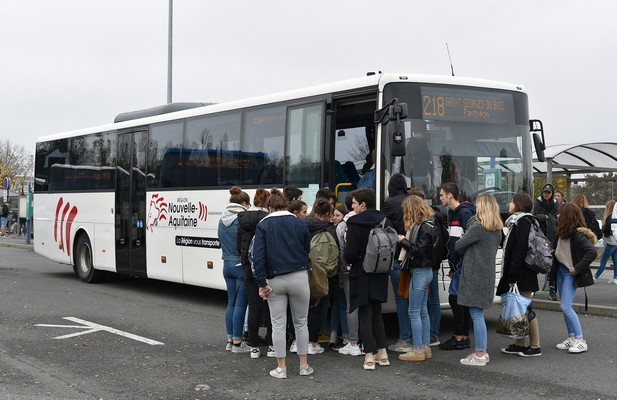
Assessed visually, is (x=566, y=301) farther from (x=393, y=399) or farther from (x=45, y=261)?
(x=45, y=261)

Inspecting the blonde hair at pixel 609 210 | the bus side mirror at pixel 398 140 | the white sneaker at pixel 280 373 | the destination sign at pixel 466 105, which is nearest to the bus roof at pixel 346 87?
the destination sign at pixel 466 105

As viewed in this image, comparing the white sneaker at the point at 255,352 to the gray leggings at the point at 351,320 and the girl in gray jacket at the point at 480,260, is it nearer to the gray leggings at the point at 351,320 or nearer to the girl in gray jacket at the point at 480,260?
Result: the gray leggings at the point at 351,320

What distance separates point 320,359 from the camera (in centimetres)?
880

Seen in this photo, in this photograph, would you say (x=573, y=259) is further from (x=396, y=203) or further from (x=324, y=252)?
(x=324, y=252)

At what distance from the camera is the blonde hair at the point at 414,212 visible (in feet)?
28.0

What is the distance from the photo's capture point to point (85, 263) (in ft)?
55.1

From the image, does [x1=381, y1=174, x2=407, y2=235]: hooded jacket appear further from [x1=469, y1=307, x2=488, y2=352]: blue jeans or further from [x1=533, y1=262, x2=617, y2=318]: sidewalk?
[x1=533, y1=262, x2=617, y2=318]: sidewalk

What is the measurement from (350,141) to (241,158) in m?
1.99

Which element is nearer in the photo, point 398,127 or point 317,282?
point 317,282

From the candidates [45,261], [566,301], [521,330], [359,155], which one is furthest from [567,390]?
[45,261]

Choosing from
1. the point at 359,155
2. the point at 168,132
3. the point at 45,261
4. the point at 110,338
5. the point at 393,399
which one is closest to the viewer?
the point at 393,399

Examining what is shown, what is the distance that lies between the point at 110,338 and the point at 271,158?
355 centimetres

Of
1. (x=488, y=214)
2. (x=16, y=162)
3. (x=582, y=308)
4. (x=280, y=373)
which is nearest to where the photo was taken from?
(x=280, y=373)

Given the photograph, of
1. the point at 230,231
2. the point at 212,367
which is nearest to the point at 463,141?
the point at 230,231
